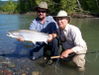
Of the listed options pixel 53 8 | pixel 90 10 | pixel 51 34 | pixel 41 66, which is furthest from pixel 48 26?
pixel 53 8

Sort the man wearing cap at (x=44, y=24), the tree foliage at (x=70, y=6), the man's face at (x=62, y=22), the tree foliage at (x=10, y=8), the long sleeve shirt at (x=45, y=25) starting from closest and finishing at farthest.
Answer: the man's face at (x=62, y=22), the man wearing cap at (x=44, y=24), the long sleeve shirt at (x=45, y=25), the tree foliage at (x=70, y=6), the tree foliage at (x=10, y=8)

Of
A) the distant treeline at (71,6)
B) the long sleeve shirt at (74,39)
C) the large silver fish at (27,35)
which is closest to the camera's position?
the long sleeve shirt at (74,39)

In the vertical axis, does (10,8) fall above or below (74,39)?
below

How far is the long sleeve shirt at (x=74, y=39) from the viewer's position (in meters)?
7.39

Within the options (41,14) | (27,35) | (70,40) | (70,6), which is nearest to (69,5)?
(70,6)

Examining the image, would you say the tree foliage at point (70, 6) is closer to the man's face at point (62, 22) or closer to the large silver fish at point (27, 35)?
the large silver fish at point (27, 35)

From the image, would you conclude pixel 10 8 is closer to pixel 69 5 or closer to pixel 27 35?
pixel 69 5

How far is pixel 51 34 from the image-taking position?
8320 mm

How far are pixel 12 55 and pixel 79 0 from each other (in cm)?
4027

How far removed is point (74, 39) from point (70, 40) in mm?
269

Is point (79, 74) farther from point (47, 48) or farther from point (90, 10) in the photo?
point (90, 10)

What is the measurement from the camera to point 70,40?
7754 mm

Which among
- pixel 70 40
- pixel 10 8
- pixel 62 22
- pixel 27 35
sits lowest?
pixel 10 8

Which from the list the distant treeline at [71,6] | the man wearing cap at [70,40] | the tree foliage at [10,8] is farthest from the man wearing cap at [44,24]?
the tree foliage at [10,8]
